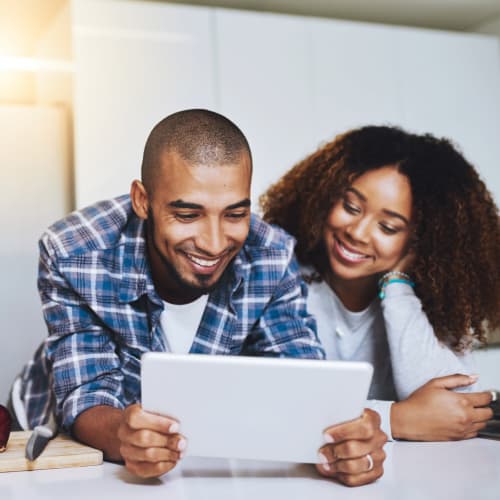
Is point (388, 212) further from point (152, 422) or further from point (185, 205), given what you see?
point (152, 422)

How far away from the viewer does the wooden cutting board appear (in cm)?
75

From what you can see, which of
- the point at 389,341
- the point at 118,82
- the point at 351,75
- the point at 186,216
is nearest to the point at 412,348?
the point at 389,341

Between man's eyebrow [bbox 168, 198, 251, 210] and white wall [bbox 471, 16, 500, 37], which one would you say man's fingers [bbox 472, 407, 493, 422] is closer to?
man's eyebrow [bbox 168, 198, 251, 210]

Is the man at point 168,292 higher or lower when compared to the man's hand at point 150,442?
higher

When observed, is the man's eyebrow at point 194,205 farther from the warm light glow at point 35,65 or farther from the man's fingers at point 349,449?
the warm light glow at point 35,65

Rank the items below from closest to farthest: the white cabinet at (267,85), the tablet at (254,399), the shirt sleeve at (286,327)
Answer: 1. the tablet at (254,399)
2. the shirt sleeve at (286,327)
3. the white cabinet at (267,85)

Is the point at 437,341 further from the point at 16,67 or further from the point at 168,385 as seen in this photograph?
the point at 16,67

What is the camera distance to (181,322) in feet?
3.17

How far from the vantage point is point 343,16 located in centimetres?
159

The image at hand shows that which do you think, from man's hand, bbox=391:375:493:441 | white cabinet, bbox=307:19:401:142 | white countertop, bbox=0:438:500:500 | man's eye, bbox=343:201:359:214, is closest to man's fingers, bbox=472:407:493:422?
man's hand, bbox=391:375:493:441

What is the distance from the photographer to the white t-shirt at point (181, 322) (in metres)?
0.95

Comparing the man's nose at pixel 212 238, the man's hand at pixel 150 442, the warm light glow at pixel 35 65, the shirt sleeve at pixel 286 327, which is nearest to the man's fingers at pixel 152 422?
the man's hand at pixel 150 442

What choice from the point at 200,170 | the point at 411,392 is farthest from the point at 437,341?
the point at 200,170

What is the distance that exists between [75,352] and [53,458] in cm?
15
